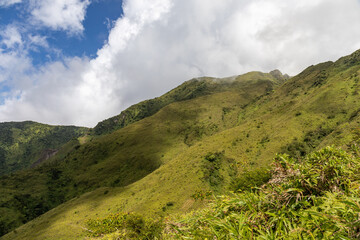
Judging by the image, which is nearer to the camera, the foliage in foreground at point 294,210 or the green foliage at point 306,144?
the foliage in foreground at point 294,210

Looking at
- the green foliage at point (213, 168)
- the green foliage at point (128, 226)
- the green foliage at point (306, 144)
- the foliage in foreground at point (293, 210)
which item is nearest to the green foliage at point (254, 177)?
the foliage in foreground at point (293, 210)

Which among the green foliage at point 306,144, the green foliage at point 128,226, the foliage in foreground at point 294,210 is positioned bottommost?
the green foliage at point 306,144

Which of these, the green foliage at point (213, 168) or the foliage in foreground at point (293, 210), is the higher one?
the foliage in foreground at point (293, 210)

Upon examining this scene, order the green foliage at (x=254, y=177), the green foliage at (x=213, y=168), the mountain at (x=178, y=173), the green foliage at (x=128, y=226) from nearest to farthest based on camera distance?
the green foliage at (x=254, y=177), the green foliage at (x=128, y=226), the mountain at (x=178, y=173), the green foliage at (x=213, y=168)

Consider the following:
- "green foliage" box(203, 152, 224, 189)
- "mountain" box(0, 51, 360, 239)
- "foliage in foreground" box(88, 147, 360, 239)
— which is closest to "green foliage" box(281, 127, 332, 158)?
"mountain" box(0, 51, 360, 239)

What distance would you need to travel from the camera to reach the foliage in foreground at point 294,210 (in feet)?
13.1

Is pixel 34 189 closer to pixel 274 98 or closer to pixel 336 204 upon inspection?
pixel 336 204

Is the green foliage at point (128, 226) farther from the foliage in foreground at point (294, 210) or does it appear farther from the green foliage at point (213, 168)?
the green foliage at point (213, 168)

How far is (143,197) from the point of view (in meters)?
82.9

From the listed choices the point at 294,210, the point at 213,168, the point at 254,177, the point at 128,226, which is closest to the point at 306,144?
the point at 213,168

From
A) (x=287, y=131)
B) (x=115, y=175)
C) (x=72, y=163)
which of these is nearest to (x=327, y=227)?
(x=287, y=131)

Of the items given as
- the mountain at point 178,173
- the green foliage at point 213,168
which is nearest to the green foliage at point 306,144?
the mountain at point 178,173

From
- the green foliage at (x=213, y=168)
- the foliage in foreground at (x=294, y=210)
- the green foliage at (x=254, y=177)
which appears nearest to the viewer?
the foliage in foreground at (x=294, y=210)

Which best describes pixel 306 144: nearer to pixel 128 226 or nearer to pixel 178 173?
pixel 178 173
